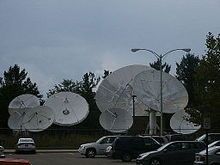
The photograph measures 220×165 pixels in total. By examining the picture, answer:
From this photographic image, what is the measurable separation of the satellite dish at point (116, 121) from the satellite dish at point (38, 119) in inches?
261

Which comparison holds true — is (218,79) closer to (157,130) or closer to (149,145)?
(149,145)

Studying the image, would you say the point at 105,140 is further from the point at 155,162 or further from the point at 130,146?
the point at 155,162

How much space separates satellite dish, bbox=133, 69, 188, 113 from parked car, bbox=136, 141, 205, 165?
25461mm

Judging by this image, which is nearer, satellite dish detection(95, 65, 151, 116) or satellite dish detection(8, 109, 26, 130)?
satellite dish detection(95, 65, 151, 116)

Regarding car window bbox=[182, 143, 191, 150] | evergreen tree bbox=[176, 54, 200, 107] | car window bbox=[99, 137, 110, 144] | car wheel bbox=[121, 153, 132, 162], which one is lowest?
car wheel bbox=[121, 153, 132, 162]

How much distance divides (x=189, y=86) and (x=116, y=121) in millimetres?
58789

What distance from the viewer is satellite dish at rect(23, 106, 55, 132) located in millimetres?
64938

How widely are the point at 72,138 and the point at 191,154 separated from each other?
38.6 m

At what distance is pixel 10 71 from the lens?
11469 cm

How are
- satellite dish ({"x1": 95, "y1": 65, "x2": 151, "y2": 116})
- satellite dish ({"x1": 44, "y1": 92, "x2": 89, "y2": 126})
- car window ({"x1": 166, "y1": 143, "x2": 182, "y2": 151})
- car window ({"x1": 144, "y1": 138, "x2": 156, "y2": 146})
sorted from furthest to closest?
Result: satellite dish ({"x1": 44, "y1": 92, "x2": 89, "y2": 126}) < satellite dish ({"x1": 95, "y1": 65, "x2": 151, "y2": 116}) < car window ({"x1": 144, "y1": 138, "x2": 156, "y2": 146}) < car window ({"x1": 166, "y1": 143, "x2": 182, "y2": 151})

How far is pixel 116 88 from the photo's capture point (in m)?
67.2

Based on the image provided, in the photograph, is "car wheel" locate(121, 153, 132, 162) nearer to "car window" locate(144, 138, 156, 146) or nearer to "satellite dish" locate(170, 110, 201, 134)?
"car window" locate(144, 138, 156, 146)

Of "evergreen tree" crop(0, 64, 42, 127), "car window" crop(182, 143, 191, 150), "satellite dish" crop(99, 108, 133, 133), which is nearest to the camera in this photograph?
"car window" crop(182, 143, 191, 150)

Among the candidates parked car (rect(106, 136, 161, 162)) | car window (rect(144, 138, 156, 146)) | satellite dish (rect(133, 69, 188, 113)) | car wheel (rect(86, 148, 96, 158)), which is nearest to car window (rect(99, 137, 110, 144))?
car wheel (rect(86, 148, 96, 158))
